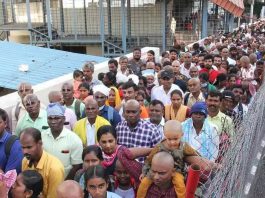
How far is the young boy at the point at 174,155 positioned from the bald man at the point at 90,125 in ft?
4.22

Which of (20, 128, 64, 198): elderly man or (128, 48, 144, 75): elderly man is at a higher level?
(128, 48, 144, 75): elderly man

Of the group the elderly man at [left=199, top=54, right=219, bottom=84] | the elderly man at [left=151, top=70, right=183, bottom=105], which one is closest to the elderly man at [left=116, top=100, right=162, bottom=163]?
the elderly man at [left=151, top=70, right=183, bottom=105]

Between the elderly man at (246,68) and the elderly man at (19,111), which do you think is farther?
the elderly man at (246,68)

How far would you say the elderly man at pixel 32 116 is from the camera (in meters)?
4.40

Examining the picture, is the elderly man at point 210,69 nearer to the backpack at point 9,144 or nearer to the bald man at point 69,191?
the backpack at point 9,144

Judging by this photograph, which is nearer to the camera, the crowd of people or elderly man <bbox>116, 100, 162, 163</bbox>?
the crowd of people

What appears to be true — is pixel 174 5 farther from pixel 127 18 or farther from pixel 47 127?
pixel 47 127

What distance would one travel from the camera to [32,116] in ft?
14.6

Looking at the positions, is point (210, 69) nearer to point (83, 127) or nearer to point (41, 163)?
point (83, 127)

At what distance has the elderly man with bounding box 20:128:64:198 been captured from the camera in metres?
3.24

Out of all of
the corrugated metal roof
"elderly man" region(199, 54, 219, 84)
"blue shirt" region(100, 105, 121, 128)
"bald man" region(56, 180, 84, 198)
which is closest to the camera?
"bald man" region(56, 180, 84, 198)

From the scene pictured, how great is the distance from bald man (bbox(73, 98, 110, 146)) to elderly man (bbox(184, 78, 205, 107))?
1.75m

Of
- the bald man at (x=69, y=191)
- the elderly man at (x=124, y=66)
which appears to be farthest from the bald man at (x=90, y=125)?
the elderly man at (x=124, y=66)

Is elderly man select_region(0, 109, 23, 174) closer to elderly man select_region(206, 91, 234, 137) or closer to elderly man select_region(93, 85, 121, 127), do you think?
elderly man select_region(93, 85, 121, 127)
